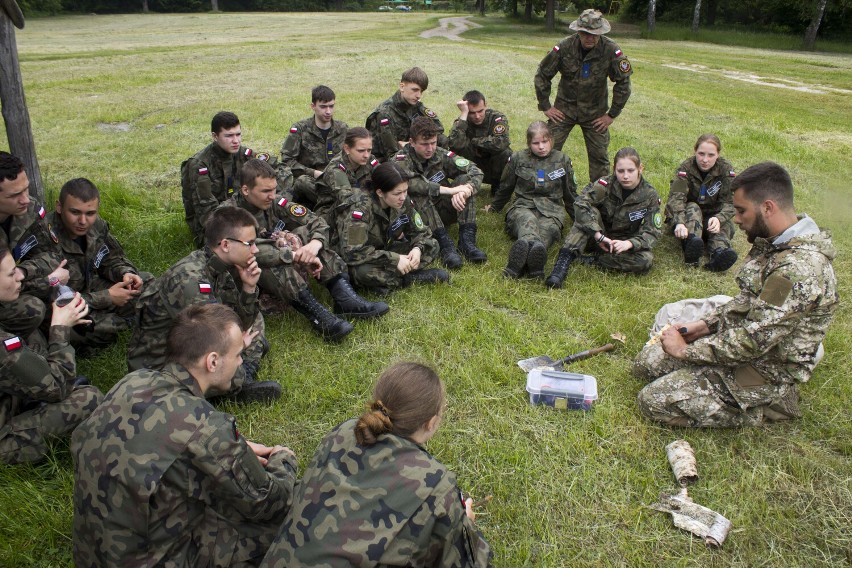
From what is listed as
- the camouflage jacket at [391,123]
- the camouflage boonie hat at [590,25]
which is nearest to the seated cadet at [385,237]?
the camouflage jacket at [391,123]

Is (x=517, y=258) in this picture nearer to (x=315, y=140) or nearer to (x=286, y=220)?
(x=286, y=220)

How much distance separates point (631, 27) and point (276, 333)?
44.8 m

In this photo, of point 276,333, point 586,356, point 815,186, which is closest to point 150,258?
point 276,333

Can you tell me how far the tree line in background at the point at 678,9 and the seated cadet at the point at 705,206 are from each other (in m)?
32.9

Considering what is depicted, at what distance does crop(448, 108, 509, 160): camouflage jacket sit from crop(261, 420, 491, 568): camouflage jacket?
Result: 20.6 feet

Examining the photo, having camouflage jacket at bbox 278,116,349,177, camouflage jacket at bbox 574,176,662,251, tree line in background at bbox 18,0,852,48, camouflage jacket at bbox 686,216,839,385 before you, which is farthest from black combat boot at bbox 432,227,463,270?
tree line in background at bbox 18,0,852,48

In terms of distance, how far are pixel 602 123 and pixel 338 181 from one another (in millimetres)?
4033

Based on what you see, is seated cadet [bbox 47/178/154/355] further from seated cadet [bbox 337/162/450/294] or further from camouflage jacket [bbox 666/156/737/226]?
camouflage jacket [bbox 666/156/737/226]

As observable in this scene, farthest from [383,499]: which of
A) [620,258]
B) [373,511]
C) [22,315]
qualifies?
[620,258]

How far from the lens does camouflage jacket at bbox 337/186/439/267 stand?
229 inches

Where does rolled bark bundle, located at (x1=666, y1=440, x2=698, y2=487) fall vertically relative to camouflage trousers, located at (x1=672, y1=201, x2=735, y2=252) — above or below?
below

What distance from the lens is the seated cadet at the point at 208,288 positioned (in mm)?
4199

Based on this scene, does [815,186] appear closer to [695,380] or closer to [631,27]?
[695,380]

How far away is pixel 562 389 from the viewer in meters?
4.30
